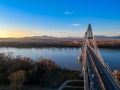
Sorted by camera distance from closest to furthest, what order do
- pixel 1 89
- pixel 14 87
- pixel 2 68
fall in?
pixel 14 87
pixel 1 89
pixel 2 68

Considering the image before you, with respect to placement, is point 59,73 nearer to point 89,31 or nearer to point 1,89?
point 1,89

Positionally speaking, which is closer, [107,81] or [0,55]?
[107,81]

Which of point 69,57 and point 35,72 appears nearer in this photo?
point 35,72

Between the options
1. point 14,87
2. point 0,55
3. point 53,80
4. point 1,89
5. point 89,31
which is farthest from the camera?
point 89,31

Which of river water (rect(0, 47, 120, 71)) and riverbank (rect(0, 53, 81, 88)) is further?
river water (rect(0, 47, 120, 71))

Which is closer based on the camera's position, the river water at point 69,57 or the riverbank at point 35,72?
Result: the riverbank at point 35,72

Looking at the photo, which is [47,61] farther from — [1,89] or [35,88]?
[1,89]

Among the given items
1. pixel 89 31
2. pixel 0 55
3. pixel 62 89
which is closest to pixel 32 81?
pixel 62 89

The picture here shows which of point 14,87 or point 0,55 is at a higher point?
point 0,55

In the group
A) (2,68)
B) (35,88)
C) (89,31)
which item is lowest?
(35,88)
